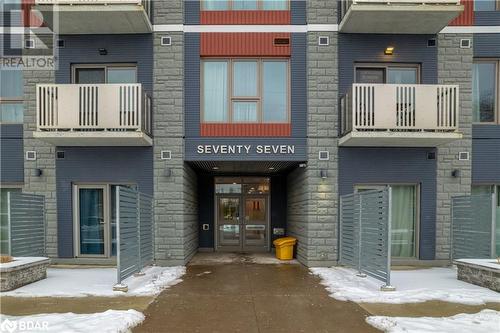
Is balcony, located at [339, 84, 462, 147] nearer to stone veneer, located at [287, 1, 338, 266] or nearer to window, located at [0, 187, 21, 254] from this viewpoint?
stone veneer, located at [287, 1, 338, 266]

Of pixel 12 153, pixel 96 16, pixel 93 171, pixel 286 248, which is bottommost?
pixel 286 248

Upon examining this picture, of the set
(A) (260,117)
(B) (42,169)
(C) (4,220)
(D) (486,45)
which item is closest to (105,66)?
(B) (42,169)

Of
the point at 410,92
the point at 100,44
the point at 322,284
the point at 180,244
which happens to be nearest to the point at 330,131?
the point at 410,92

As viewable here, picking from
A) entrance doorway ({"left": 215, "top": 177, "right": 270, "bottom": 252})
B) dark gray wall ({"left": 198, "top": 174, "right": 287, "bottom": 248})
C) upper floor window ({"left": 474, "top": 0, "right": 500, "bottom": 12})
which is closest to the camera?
upper floor window ({"left": 474, "top": 0, "right": 500, "bottom": 12})

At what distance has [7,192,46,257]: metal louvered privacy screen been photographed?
327 inches

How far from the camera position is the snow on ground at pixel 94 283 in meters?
6.76

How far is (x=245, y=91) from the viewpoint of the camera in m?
10.0

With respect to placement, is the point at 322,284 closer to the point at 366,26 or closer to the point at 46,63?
the point at 366,26

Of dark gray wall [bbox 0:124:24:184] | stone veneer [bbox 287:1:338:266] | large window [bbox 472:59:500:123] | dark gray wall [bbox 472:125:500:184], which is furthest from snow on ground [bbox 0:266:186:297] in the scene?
large window [bbox 472:59:500:123]

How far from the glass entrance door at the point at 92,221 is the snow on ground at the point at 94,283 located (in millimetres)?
894

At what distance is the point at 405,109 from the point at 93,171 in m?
8.45

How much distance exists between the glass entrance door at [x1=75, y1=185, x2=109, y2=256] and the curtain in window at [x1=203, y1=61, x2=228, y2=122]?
3676mm

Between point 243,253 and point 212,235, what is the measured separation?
1.32 metres

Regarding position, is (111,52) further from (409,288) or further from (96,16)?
(409,288)
